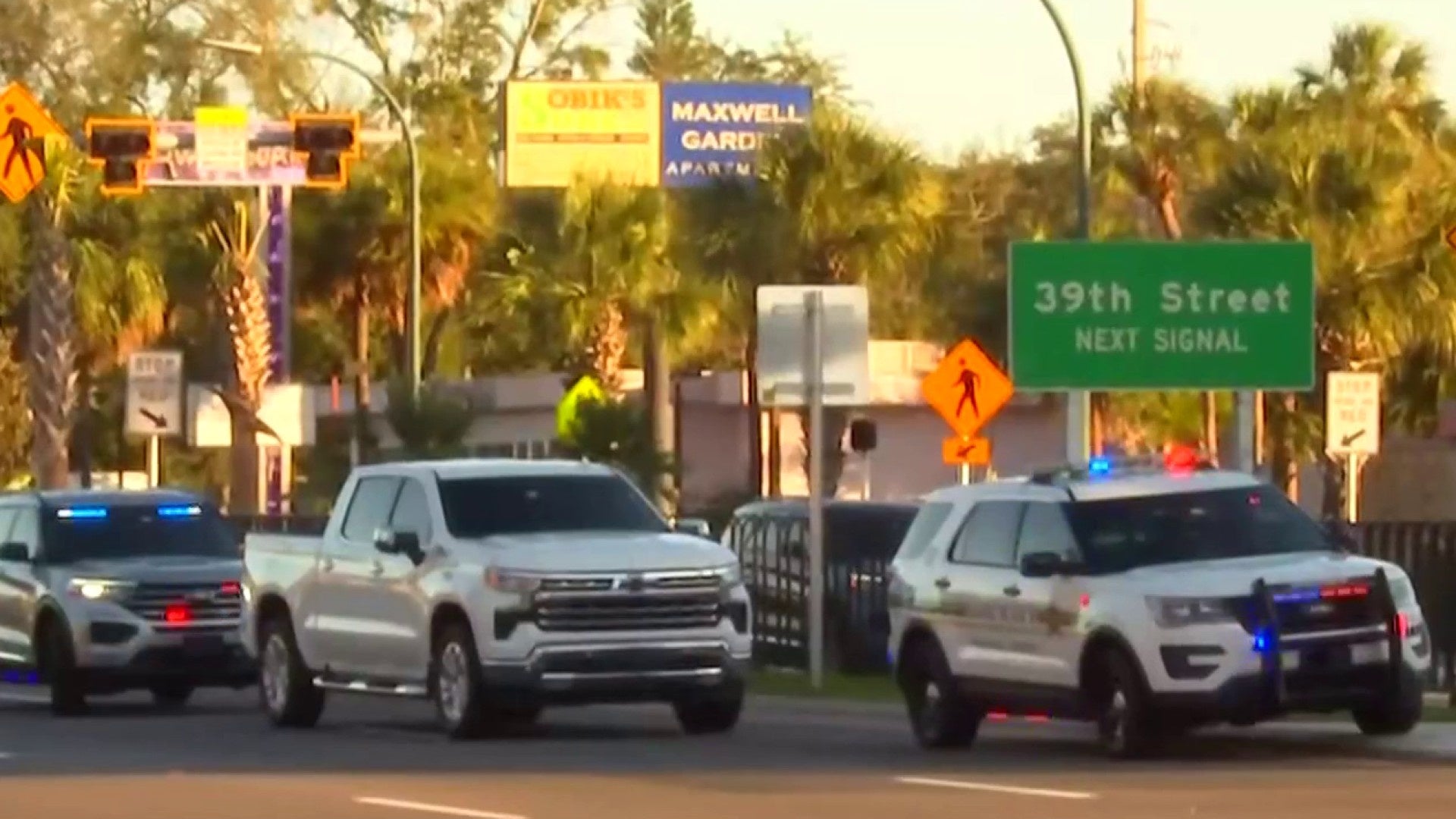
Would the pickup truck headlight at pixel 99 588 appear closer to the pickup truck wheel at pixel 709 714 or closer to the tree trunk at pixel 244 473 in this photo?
the pickup truck wheel at pixel 709 714

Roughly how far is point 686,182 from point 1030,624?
45.5 m

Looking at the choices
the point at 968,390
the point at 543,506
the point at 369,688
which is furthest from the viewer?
the point at 968,390

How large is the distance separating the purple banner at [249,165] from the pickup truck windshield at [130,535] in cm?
2117

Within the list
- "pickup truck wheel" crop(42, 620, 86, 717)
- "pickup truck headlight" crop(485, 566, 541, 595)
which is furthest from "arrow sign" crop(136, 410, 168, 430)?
"pickup truck headlight" crop(485, 566, 541, 595)

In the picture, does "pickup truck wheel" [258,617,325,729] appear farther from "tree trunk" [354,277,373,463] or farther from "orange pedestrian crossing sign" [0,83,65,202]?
"tree trunk" [354,277,373,463]

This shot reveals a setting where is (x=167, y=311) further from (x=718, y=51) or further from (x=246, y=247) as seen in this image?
(x=718, y=51)

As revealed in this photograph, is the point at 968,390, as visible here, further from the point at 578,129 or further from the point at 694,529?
the point at 578,129

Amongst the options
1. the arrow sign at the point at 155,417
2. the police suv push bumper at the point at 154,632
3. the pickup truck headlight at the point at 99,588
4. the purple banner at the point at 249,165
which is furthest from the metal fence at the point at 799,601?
the purple banner at the point at 249,165

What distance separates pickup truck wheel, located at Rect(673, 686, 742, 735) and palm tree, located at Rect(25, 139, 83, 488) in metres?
29.3

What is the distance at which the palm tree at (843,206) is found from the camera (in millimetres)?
48094

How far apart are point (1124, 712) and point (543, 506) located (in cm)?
533

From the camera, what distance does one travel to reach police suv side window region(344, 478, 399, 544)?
1004 inches

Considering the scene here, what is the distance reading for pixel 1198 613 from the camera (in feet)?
68.0

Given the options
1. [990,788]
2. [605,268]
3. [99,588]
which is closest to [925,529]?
[990,788]
